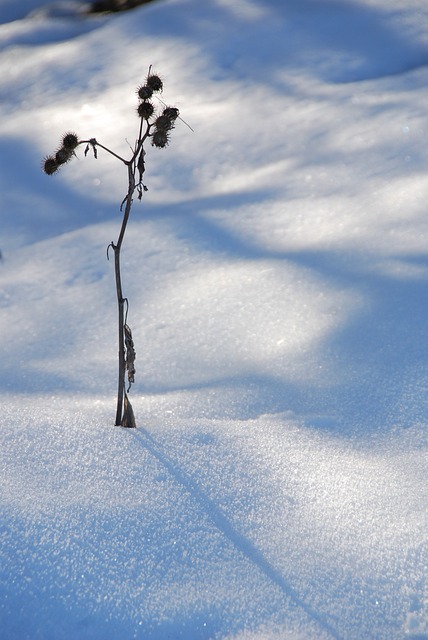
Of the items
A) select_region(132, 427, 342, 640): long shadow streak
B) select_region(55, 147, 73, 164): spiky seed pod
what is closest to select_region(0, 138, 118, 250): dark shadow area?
select_region(55, 147, 73, 164): spiky seed pod

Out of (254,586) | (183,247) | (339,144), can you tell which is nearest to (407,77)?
(339,144)

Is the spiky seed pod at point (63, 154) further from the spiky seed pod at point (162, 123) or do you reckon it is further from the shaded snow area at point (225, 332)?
the shaded snow area at point (225, 332)

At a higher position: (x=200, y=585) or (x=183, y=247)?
(x=183, y=247)

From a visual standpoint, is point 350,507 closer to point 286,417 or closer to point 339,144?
point 286,417

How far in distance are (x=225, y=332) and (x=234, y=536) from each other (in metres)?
0.94

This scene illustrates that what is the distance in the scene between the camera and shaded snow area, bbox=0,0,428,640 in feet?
4.00

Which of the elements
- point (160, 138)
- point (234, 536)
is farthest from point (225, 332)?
point (234, 536)

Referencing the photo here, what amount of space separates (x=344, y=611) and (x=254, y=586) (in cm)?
16

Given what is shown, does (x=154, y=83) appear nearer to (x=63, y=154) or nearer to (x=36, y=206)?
(x=63, y=154)

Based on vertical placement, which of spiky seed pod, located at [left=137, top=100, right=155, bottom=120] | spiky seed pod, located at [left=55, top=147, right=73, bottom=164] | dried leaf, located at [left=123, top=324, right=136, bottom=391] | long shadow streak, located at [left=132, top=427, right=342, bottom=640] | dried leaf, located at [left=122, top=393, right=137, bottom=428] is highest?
spiky seed pod, located at [left=137, top=100, right=155, bottom=120]

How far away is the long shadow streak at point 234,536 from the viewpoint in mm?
1179

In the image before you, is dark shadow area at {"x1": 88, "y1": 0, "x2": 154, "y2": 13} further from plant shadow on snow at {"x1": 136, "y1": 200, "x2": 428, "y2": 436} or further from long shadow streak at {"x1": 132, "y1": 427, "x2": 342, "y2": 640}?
long shadow streak at {"x1": 132, "y1": 427, "x2": 342, "y2": 640}

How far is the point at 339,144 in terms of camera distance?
3270 millimetres

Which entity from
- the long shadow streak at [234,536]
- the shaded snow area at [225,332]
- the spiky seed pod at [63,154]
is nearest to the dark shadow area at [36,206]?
the shaded snow area at [225,332]
